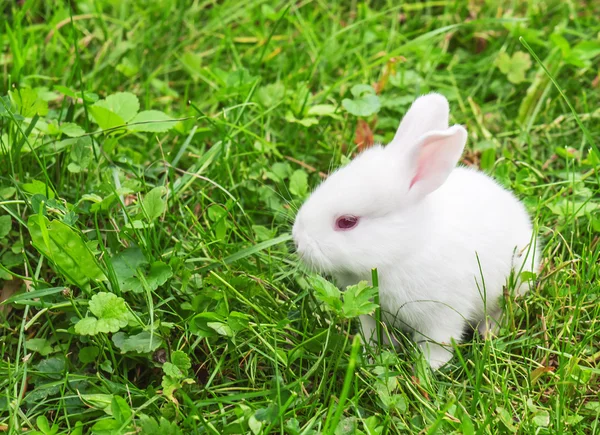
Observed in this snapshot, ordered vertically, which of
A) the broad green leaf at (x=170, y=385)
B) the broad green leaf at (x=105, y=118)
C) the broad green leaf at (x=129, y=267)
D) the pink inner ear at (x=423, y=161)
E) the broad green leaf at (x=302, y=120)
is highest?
the pink inner ear at (x=423, y=161)

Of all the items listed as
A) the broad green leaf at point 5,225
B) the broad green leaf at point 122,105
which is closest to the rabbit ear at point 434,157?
the broad green leaf at point 122,105

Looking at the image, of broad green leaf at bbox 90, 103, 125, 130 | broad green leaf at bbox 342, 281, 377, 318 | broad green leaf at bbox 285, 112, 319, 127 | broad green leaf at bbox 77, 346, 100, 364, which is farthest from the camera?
broad green leaf at bbox 285, 112, 319, 127

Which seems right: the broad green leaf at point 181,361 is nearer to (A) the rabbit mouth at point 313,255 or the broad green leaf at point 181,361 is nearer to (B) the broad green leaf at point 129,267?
(B) the broad green leaf at point 129,267

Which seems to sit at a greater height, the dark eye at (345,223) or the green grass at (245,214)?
the dark eye at (345,223)

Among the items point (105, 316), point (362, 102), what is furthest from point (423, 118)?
point (105, 316)

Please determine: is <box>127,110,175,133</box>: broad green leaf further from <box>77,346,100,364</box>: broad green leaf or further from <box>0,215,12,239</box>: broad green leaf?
<box>77,346,100,364</box>: broad green leaf

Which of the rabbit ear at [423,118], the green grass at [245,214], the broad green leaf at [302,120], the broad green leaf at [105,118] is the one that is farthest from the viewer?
the broad green leaf at [302,120]

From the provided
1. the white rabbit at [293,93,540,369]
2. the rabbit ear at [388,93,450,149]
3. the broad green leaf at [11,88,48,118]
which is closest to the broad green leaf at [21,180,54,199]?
the broad green leaf at [11,88,48,118]

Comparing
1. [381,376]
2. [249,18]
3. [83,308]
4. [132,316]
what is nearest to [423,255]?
[381,376]
